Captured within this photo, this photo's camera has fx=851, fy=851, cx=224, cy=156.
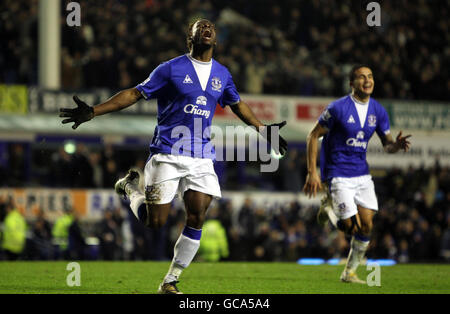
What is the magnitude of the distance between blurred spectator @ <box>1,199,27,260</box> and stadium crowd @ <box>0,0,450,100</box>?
17.5ft

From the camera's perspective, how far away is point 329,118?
10570 millimetres

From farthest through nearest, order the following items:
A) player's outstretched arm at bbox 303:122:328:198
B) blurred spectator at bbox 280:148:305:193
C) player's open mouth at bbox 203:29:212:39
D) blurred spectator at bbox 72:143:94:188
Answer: blurred spectator at bbox 280:148:305:193, blurred spectator at bbox 72:143:94:188, player's outstretched arm at bbox 303:122:328:198, player's open mouth at bbox 203:29:212:39

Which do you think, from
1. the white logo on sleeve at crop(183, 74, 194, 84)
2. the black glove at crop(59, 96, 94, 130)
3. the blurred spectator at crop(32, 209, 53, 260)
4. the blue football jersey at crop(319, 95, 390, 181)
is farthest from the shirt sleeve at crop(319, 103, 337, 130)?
the blurred spectator at crop(32, 209, 53, 260)

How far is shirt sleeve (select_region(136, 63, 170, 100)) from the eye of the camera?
8352mm

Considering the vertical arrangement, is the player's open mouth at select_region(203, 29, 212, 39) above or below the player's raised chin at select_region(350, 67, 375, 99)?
above

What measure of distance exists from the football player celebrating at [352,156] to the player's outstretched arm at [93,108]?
2.95m

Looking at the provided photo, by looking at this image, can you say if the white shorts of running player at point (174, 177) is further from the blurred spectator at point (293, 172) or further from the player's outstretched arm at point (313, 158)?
the blurred spectator at point (293, 172)

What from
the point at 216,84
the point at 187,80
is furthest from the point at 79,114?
the point at 216,84

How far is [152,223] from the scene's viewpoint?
8.52 meters

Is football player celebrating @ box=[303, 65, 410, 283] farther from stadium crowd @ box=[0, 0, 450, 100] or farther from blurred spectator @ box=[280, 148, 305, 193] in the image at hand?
blurred spectator @ box=[280, 148, 305, 193]

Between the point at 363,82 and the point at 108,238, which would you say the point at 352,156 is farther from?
the point at 108,238

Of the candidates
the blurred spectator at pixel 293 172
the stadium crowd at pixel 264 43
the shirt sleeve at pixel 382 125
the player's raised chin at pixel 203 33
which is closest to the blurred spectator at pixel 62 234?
the stadium crowd at pixel 264 43

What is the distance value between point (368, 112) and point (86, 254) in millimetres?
10877

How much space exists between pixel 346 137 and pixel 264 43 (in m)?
17.8
